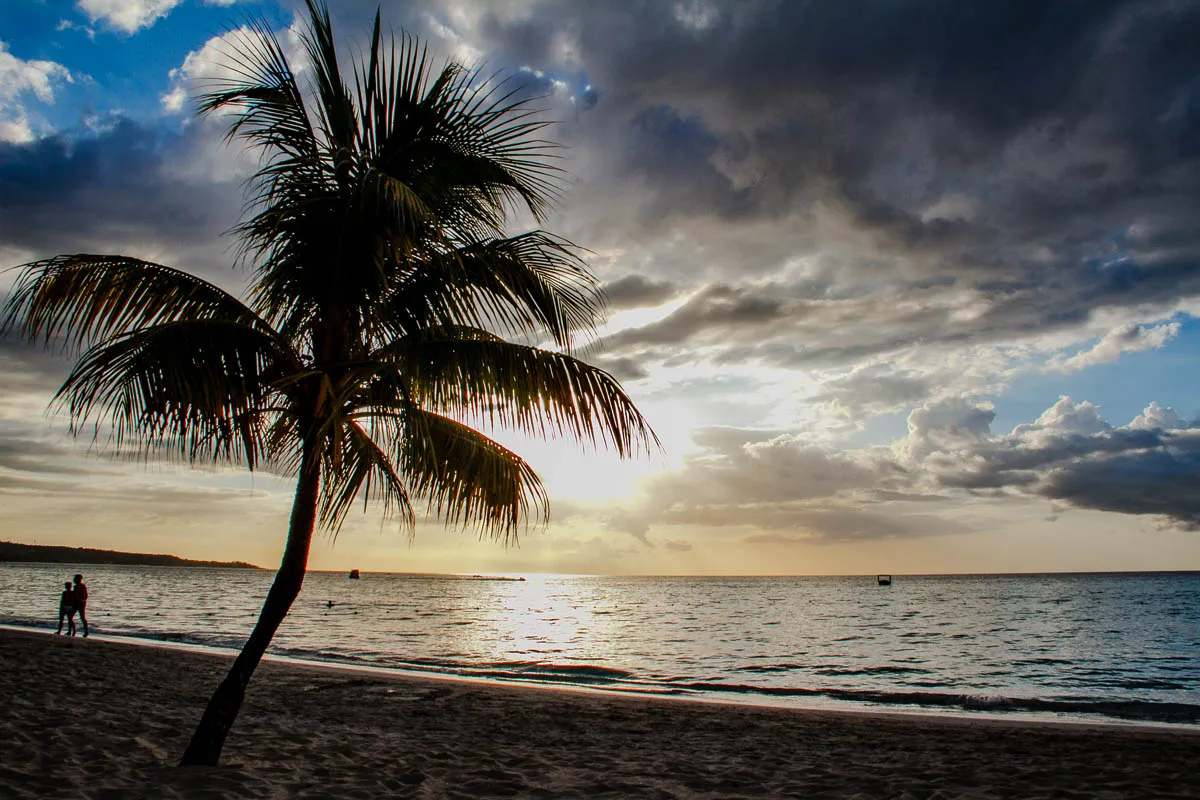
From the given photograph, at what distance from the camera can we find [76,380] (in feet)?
16.0

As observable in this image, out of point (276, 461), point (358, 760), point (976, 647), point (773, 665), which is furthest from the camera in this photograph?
point (976, 647)

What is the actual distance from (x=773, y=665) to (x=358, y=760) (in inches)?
764

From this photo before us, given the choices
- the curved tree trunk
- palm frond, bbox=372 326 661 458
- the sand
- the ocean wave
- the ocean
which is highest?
palm frond, bbox=372 326 661 458

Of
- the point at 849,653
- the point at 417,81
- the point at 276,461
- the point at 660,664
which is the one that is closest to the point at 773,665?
the point at 660,664

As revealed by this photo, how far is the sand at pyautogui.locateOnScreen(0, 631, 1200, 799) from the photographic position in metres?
6.21

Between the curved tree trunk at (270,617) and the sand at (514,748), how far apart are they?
0.78 ft

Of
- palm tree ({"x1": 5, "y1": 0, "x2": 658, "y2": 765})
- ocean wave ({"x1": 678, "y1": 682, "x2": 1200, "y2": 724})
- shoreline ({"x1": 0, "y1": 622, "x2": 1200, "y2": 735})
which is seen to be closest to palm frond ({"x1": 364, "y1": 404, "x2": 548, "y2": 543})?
palm tree ({"x1": 5, "y1": 0, "x2": 658, "y2": 765})

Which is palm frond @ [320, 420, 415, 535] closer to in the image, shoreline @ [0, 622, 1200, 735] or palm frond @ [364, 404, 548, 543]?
palm frond @ [364, 404, 548, 543]

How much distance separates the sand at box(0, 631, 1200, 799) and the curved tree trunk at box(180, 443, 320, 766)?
0.78 ft

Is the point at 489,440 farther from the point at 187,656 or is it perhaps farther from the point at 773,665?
the point at 773,665

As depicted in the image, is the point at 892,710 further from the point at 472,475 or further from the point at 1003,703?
the point at 472,475

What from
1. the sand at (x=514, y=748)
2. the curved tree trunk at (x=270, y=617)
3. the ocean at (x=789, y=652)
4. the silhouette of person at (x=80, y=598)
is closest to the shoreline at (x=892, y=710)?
the ocean at (x=789, y=652)

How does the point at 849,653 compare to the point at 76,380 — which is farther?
the point at 849,653

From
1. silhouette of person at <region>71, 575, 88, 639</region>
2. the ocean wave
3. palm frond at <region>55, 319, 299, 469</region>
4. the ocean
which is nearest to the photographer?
palm frond at <region>55, 319, 299, 469</region>
